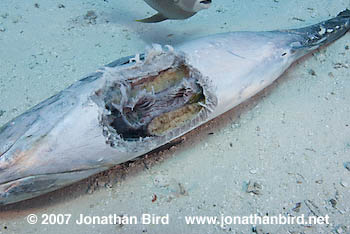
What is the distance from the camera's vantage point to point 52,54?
360 cm

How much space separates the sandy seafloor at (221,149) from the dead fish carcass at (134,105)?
0.25 m

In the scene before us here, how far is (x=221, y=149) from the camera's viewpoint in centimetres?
263

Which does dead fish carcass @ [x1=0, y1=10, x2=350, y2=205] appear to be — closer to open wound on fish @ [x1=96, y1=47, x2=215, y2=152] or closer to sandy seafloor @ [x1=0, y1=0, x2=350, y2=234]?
open wound on fish @ [x1=96, y1=47, x2=215, y2=152]

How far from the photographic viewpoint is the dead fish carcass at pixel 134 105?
2.01m

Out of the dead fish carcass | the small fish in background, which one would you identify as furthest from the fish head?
the dead fish carcass

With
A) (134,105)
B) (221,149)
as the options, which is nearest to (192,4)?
(134,105)

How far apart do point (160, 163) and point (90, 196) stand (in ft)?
2.08

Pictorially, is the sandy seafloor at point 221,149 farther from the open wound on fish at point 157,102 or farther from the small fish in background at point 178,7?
the small fish in background at point 178,7

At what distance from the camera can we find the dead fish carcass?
2.01 metres

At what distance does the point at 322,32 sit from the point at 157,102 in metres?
2.05

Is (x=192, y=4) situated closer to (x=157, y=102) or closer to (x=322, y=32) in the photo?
(x=157, y=102)

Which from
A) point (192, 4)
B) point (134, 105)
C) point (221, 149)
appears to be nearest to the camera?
point (134, 105)

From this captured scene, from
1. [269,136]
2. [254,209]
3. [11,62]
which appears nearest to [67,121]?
[254,209]

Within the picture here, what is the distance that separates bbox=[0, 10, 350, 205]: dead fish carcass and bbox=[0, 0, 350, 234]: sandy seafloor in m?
0.25
